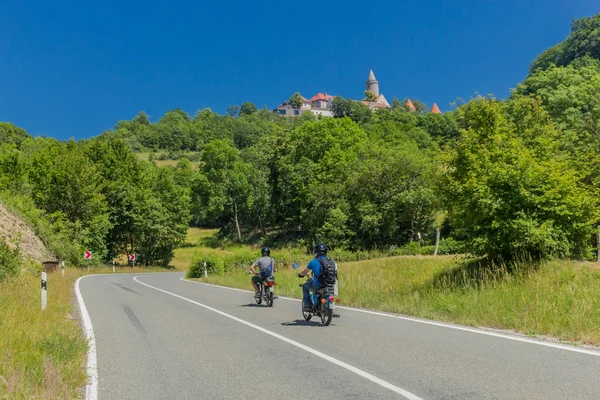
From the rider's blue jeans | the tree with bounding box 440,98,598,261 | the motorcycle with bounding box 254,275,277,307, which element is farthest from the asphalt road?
the tree with bounding box 440,98,598,261

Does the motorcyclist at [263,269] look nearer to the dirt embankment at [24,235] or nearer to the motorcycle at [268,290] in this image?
the motorcycle at [268,290]

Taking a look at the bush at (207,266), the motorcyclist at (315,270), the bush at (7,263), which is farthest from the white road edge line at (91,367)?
the bush at (207,266)

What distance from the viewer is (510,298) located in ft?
32.4

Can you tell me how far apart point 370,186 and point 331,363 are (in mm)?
43841

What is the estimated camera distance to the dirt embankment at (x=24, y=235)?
30016mm

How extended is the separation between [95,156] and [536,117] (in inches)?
1879

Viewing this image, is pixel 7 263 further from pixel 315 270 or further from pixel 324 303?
pixel 324 303

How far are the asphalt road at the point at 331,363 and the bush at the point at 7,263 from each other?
8.18 metres

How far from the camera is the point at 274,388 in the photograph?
207 inches

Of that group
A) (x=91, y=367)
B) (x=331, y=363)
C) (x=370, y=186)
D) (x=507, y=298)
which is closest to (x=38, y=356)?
(x=91, y=367)

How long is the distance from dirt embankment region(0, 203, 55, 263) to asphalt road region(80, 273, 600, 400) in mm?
24068

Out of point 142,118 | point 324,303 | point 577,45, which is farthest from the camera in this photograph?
point 142,118

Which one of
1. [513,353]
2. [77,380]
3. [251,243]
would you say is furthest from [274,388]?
[251,243]

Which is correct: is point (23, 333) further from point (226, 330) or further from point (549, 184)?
point (549, 184)
